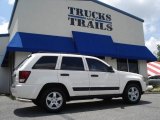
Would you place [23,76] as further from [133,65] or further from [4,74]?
[133,65]

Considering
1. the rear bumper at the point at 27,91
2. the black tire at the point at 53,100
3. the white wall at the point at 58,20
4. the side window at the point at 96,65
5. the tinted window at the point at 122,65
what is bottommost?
the black tire at the point at 53,100

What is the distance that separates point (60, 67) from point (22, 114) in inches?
79.2

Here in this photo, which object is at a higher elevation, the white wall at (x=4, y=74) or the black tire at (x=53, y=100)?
the white wall at (x=4, y=74)

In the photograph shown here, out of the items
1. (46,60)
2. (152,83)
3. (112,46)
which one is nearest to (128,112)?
(46,60)

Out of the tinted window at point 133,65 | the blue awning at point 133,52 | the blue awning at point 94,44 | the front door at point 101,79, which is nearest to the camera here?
the front door at point 101,79

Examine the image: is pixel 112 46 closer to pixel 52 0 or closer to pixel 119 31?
pixel 119 31

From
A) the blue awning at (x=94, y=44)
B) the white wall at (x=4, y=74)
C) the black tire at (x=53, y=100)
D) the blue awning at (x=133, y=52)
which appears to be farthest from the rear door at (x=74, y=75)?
the white wall at (x=4, y=74)

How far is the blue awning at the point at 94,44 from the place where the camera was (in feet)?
60.5

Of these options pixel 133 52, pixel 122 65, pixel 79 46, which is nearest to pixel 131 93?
pixel 79 46

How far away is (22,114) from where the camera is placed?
28.6 feet

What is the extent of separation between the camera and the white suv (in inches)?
341

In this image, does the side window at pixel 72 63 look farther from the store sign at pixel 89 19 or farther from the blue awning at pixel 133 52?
the blue awning at pixel 133 52

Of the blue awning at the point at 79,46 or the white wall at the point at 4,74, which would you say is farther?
the white wall at the point at 4,74

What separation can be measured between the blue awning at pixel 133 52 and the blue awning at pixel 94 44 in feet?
2.24
